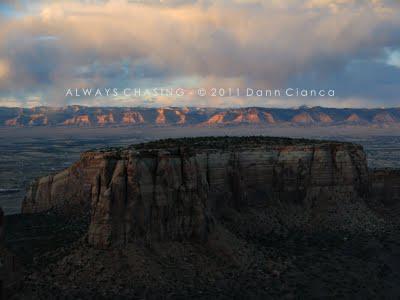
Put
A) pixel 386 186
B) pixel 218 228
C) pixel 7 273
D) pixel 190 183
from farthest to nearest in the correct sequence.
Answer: pixel 386 186
pixel 218 228
pixel 190 183
pixel 7 273

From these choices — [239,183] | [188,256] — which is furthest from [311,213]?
[188,256]

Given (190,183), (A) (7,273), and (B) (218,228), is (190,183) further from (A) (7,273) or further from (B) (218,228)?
(A) (7,273)

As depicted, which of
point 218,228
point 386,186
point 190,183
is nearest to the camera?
point 190,183

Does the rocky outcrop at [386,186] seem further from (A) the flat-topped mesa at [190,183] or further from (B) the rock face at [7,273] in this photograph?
(B) the rock face at [7,273]

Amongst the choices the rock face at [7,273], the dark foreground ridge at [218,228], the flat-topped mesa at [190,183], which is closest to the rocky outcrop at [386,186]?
the dark foreground ridge at [218,228]

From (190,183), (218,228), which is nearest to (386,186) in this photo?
(218,228)

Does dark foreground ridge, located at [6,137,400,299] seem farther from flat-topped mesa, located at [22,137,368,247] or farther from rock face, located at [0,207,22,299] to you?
rock face, located at [0,207,22,299]
